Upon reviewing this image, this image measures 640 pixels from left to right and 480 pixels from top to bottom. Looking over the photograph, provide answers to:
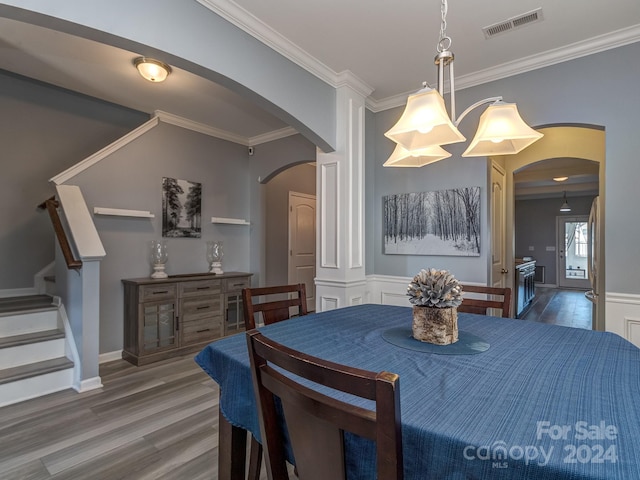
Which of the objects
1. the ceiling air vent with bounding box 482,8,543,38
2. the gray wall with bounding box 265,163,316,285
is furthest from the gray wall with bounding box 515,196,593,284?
the ceiling air vent with bounding box 482,8,543,38

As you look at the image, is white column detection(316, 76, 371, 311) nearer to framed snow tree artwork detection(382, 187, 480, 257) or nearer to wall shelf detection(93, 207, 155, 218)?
framed snow tree artwork detection(382, 187, 480, 257)

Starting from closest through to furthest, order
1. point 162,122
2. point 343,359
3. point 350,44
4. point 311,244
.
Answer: point 343,359
point 350,44
point 162,122
point 311,244

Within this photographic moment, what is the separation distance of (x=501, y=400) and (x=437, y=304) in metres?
0.51

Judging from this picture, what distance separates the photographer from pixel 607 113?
262 centimetres

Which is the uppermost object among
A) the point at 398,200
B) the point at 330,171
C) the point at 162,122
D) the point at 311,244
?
the point at 162,122

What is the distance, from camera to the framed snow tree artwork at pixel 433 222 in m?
3.22

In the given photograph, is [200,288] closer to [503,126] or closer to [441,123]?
[441,123]

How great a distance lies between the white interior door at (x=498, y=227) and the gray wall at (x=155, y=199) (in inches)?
129

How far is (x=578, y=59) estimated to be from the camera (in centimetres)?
274

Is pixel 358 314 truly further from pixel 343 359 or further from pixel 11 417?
pixel 11 417

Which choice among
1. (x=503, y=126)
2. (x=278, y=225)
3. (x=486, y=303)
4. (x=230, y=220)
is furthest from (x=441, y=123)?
(x=278, y=225)

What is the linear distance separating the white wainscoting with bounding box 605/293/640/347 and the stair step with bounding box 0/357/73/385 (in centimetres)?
444

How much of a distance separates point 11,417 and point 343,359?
2.74m

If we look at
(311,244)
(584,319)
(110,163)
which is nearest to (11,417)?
(110,163)
